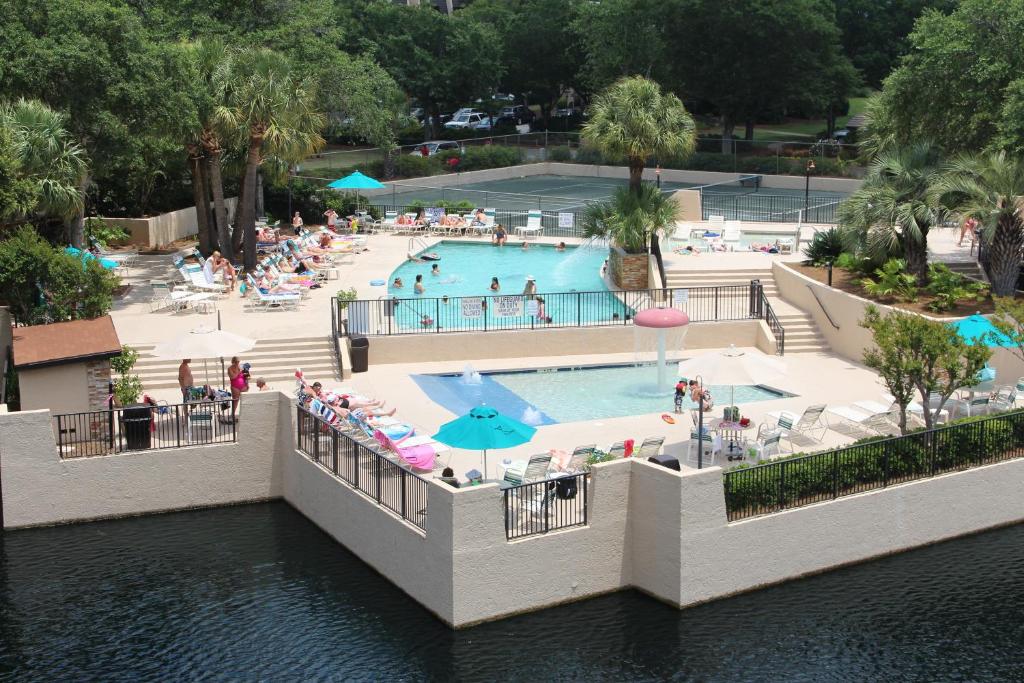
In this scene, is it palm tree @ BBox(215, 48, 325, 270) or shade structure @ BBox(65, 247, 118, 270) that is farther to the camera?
palm tree @ BBox(215, 48, 325, 270)

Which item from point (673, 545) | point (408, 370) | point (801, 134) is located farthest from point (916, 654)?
point (801, 134)

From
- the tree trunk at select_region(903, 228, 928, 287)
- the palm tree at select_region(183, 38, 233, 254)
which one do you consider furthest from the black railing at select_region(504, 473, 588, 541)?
the palm tree at select_region(183, 38, 233, 254)

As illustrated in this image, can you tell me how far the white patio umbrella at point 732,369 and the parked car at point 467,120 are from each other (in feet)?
201

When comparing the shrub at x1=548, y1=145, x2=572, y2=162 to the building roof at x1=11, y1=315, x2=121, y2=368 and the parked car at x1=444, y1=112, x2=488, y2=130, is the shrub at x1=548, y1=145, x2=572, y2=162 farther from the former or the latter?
the building roof at x1=11, y1=315, x2=121, y2=368

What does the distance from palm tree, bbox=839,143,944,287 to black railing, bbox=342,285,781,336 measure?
3549 mm

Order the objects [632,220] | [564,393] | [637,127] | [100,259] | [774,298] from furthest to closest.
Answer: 1. [637,127]
2. [632,220]
3. [100,259]
4. [774,298]
5. [564,393]

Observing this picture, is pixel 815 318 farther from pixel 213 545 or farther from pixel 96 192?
pixel 96 192

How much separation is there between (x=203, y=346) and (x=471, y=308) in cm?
819

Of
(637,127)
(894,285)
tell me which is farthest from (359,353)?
(894,285)

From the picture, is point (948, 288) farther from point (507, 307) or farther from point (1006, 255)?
point (507, 307)

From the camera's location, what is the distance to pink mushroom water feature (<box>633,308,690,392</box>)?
3075cm

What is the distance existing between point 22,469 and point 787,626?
14.2 metres

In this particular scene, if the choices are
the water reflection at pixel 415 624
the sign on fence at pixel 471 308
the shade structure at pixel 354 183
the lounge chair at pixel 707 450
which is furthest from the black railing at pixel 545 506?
the shade structure at pixel 354 183

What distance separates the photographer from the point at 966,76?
121 ft
